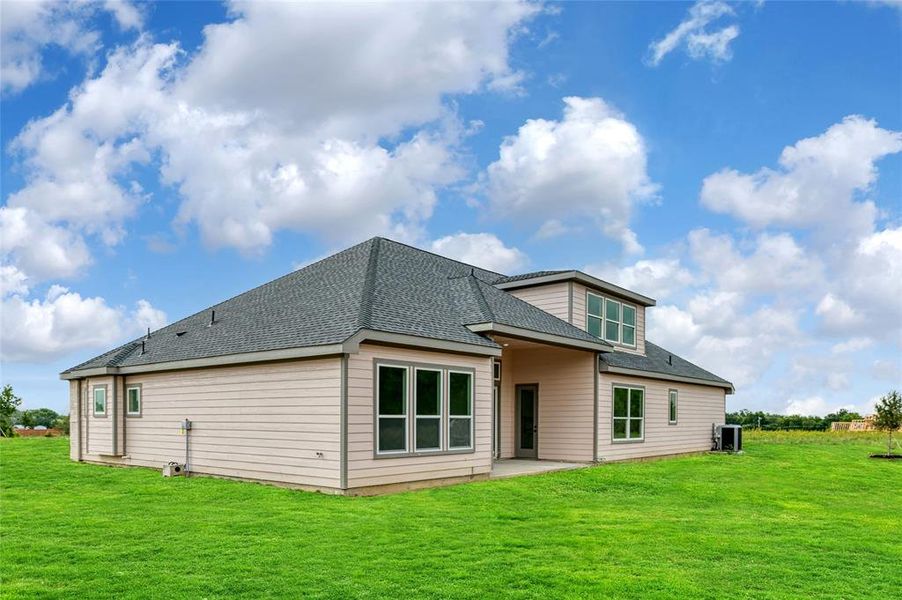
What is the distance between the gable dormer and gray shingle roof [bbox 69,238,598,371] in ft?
2.19

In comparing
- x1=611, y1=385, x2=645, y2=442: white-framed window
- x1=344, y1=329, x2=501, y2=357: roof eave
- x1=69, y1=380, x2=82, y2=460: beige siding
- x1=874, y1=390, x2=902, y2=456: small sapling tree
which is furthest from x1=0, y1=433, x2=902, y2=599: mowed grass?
x1=874, y1=390, x2=902, y2=456: small sapling tree

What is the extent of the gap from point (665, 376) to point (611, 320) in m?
2.49

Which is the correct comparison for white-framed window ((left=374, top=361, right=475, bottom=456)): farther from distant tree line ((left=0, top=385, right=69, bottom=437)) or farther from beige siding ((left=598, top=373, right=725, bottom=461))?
distant tree line ((left=0, top=385, right=69, bottom=437))

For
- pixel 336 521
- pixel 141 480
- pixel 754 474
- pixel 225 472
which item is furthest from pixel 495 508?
pixel 754 474

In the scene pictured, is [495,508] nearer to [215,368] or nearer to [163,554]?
[163,554]

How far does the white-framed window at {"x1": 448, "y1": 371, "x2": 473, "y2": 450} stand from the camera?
14141 millimetres

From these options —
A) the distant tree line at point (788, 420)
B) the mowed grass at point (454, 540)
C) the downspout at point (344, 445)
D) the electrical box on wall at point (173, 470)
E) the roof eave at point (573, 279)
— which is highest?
the roof eave at point (573, 279)

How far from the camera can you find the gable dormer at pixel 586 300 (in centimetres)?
1954

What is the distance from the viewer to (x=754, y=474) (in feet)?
57.7

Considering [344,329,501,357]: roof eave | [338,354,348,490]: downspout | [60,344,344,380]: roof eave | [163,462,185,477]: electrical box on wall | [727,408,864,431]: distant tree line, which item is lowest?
[727,408,864,431]: distant tree line

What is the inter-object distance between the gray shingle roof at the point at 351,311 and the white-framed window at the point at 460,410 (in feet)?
2.57

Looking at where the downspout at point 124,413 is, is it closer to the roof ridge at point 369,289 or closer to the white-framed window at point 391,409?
the roof ridge at point 369,289

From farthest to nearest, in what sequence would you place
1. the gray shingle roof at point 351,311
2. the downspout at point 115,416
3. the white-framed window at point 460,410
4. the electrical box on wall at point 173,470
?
the downspout at point 115,416 → the electrical box on wall at point 173,470 → the white-framed window at point 460,410 → the gray shingle roof at point 351,311

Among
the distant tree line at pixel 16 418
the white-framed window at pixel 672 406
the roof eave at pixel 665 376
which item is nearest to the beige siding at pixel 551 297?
the roof eave at pixel 665 376
